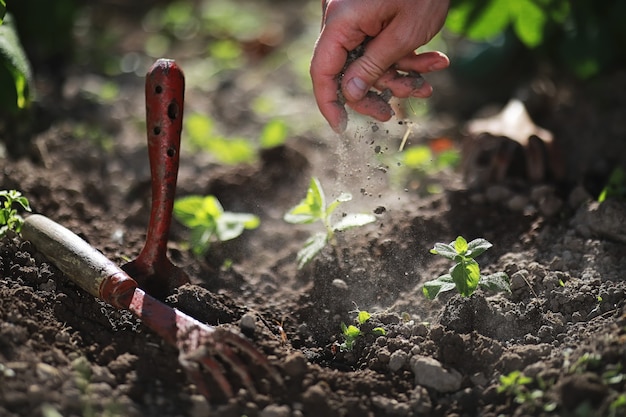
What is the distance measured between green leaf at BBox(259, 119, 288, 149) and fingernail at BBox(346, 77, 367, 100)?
1426 mm

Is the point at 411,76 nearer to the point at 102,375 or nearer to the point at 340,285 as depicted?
the point at 340,285

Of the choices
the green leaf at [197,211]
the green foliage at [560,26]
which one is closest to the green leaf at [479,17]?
the green foliage at [560,26]

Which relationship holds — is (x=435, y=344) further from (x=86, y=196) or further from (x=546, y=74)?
(x=546, y=74)

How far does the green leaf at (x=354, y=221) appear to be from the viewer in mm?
2756

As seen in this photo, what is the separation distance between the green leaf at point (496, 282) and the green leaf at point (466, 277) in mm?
33

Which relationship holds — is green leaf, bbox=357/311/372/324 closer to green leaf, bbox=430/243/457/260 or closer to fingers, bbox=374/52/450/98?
green leaf, bbox=430/243/457/260

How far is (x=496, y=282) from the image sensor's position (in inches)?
99.3

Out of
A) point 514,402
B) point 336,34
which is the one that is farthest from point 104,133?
point 514,402

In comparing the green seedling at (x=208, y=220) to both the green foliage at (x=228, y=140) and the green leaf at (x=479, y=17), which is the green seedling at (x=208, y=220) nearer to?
the green foliage at (x=228, y=140)

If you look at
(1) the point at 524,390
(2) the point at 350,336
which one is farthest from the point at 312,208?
(1) the point at 524,390

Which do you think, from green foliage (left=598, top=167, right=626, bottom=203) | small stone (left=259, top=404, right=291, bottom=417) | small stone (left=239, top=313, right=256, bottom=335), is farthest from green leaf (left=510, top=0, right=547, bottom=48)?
small stone (left=259, top=404, right=291, bottom=417)

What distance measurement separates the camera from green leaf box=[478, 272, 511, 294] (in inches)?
98.5

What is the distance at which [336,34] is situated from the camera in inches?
103

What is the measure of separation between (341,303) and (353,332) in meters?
0.21
